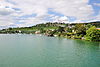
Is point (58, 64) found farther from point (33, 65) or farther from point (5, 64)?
point (5, 64)

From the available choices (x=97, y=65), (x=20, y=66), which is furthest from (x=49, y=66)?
(x=97, y=65)

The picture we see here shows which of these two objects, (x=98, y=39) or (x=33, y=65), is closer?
(x=33, y=65)

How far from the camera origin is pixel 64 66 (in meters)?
25.5

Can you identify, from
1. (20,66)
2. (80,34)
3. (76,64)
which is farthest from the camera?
(80,34)

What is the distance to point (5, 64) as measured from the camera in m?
25.9

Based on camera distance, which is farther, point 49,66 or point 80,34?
point 80,34

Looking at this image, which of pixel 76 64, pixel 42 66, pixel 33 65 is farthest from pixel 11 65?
pixel 76 64

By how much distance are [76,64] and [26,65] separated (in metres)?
8.87

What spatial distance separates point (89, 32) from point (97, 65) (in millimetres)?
44812

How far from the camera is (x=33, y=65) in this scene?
1014 inches

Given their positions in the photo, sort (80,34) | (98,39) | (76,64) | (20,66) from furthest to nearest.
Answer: (80,34) < (98,39) < (76,64) < (20,66)

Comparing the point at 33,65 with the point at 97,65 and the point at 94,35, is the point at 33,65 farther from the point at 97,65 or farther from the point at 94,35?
the point at 94,35

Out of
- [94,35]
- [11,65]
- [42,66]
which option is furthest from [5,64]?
[94,35]

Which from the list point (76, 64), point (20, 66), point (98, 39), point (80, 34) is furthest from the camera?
point (80, 34)
